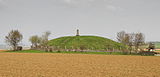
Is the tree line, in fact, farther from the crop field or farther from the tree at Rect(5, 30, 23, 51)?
the crop field

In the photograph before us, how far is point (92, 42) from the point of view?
92.8 m

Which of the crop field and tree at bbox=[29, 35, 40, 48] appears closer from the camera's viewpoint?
the crop field

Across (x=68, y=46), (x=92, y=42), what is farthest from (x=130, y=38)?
(x=68, y=46)

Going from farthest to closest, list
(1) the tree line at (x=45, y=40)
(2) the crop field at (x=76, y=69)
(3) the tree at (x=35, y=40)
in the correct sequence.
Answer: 1. (3) the tree at (x=35, y=40)
2. (1) the tree line at (x=45, y=40)
3. (2) the crop field at (x=76, y=69)

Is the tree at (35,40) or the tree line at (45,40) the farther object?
the tree at (35,40)

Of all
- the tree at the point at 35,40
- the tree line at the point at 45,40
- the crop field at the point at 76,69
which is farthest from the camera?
the tree at the point at 35,40

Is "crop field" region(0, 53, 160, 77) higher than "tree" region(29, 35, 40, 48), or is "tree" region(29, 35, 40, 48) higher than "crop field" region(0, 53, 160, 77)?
"tree" region(29, 35, 40, 48)

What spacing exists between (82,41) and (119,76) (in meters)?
76.3

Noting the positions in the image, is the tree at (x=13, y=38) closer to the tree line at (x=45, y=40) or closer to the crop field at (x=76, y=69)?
the tree line at (x=45, y=40)

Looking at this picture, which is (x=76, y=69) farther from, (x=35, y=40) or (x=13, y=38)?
(x=35, y=40)

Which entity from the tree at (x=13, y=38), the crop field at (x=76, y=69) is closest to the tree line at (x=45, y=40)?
the tree at (x=13, y=38)

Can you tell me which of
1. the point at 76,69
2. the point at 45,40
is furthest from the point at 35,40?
the point at 76,69

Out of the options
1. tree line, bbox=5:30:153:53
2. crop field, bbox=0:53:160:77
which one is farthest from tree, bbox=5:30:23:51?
crop field, bbox=0:53:160:77

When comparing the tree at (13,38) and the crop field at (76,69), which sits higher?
the tree at (13,38)
